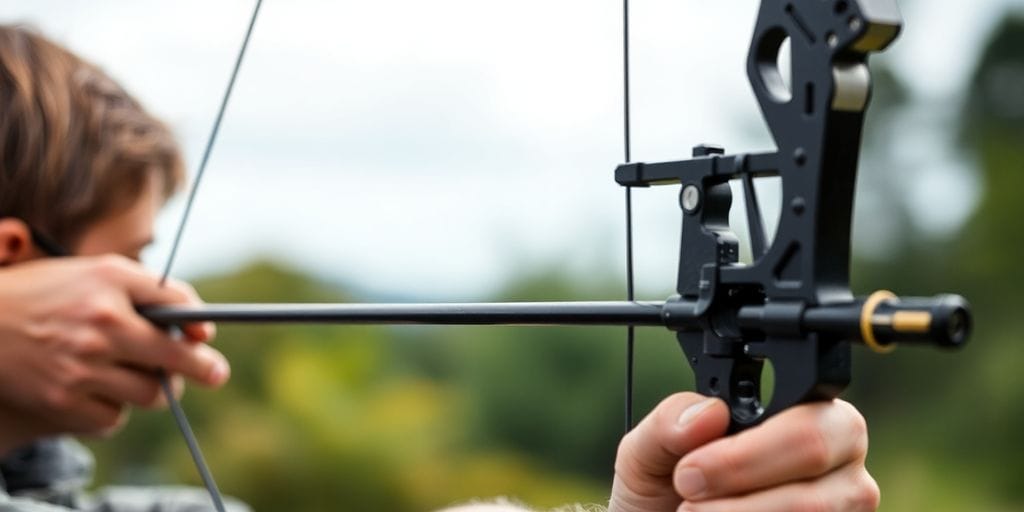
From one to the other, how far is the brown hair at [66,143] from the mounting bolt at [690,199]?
2.84ft

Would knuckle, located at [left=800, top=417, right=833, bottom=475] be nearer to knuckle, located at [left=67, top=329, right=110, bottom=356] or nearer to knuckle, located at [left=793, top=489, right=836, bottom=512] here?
knuckle, located at [left=793, top=489, right=836, bottom=512]

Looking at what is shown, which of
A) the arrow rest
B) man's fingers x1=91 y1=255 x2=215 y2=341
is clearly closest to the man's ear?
Result: man's fingers x1=91 y1=255 x2=215 y2=341

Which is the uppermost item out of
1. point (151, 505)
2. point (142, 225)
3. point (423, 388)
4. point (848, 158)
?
point (848, 158)

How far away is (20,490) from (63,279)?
1.39 ft

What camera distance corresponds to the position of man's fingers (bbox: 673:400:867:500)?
1.71 ft

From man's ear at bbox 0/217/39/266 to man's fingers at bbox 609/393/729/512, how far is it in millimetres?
831

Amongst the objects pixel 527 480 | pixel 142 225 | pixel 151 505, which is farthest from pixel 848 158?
pixel 527 480

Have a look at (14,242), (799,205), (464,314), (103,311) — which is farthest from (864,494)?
(14,242)

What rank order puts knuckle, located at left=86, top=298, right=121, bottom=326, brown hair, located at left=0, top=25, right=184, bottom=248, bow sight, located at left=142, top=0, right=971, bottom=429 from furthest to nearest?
brown hair, located at left=0, top=25, right=184, bottom=248, knuckle, located at left=86, top=298, right=121, bottom=326, bow sight, located at left=142, top=0, right=971, bottom=429

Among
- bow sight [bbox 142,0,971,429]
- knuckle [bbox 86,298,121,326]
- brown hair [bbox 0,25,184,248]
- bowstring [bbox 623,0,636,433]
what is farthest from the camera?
brown hair [bbox 0,25,184,248]

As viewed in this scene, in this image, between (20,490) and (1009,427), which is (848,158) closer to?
(20,490)

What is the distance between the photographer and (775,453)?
52 centimetres

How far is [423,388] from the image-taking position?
6.93 meters

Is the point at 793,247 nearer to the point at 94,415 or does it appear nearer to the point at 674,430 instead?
the point at 674,430
